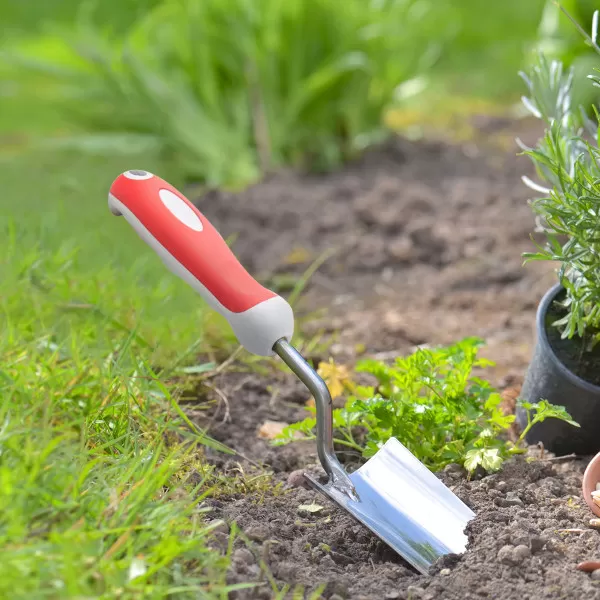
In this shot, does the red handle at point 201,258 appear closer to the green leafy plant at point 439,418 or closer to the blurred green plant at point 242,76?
the green leafy plant at point 439,418

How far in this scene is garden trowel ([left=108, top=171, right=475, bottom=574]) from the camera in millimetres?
1572

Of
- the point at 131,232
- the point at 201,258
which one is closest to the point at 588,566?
the point at 201,258

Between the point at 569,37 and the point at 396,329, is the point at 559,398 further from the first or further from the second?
the point at 569,37

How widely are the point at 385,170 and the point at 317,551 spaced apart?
2.60 metres

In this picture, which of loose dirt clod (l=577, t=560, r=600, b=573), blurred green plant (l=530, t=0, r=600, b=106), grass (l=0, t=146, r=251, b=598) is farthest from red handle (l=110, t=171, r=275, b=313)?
blurred green plant (l=530, t=0, r=600, b=106)

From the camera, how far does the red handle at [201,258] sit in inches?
63.6

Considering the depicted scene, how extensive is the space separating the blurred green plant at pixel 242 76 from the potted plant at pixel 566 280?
79.3 inches

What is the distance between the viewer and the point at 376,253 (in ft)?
10.3

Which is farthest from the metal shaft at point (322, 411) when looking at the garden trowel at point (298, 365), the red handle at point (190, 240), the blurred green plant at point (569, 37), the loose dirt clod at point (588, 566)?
the blurred green plant at point (569, 37)

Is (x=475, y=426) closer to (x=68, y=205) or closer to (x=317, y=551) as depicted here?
(x=317, y=551)

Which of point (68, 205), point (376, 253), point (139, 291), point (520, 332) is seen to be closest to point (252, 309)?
point (139, 291)

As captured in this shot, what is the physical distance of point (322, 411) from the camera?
1640mm

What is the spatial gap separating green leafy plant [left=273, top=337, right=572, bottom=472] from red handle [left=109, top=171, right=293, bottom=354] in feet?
0.73

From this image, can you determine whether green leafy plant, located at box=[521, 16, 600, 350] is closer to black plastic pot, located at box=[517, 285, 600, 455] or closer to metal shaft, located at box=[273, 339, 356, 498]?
black plastic pot, located at box=[517, 285, 600, 455]
